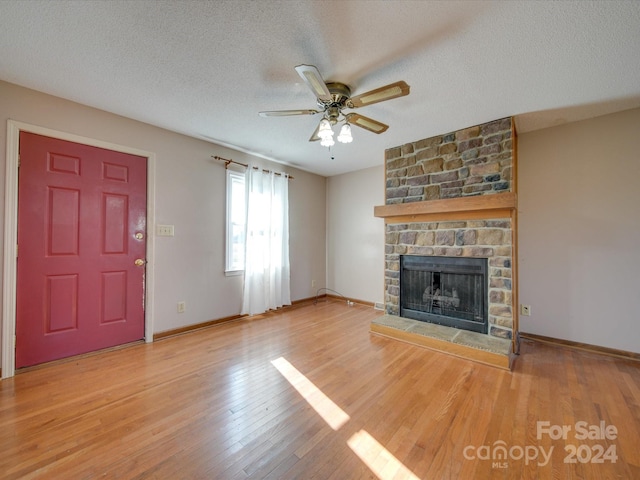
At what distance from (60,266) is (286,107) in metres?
2.57

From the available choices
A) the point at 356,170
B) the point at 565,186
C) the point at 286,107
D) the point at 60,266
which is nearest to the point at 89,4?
the point at 286,107

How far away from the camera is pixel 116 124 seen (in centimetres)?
268

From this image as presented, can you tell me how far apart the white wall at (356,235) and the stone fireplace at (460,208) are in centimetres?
85

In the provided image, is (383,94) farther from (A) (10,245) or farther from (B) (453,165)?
(A) (10,245)

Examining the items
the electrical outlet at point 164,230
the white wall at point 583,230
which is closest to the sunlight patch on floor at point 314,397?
the electrical outlet at point 164,230

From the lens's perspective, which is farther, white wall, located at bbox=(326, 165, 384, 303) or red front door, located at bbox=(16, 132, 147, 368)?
white wall, located at bbox=(326, 165, 384, 303)

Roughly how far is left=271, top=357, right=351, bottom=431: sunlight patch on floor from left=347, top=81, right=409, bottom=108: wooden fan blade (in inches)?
84.7

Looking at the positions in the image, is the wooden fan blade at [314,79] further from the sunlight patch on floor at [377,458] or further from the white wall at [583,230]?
the white wall at [583,230]

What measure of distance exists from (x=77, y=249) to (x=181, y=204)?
1067 mm

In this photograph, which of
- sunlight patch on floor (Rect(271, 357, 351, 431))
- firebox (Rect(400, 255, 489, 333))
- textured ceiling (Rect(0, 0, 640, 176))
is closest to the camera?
textured ceiling (Rect(0, 0, 640, 176))

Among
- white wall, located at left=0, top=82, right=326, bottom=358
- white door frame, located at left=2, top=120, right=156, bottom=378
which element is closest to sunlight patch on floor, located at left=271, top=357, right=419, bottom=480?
white wall, located at left=0, top=82, right=326, bottom=358

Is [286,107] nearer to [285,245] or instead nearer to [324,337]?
[285,245]

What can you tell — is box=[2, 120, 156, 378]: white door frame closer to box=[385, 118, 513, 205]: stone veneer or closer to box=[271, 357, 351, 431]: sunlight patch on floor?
box=[271, 357, 351, 431]: sunlight patch on floor

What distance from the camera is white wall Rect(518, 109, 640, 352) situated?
2.50 meters
